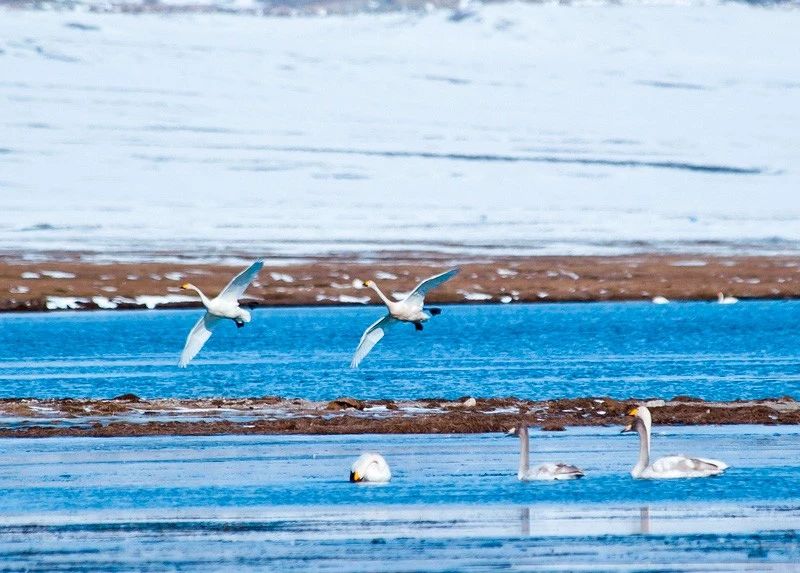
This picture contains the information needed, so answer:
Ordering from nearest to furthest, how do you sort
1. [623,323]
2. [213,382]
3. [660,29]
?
[213,382] → [623,323] → [660,29]

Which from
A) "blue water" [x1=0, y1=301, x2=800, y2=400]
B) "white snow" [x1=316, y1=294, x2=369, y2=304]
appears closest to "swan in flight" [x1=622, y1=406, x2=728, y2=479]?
"blue water" [x1=0, y1=301, x2=800, y2=400]

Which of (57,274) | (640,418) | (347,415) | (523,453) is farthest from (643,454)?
(57,274)

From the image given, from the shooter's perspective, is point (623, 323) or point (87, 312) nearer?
point (623, 323)

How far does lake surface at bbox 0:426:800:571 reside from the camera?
11141mm

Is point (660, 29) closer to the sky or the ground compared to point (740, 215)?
closer to the sky

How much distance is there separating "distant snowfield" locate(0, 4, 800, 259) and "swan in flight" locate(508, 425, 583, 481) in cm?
3931

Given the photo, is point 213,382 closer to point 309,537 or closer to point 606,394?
point 606,394

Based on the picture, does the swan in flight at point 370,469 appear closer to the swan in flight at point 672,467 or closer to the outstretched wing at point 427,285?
the swan in flight at point 672,467

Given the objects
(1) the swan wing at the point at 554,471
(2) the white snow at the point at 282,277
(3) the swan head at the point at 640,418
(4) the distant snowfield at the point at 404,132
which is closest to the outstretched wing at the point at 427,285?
(3) the swan head at the point at 640,418

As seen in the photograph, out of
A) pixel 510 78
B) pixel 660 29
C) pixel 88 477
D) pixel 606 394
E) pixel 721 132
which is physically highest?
pixel 660 29

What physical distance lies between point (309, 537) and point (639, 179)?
61.0 metres

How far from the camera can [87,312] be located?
1692 inches

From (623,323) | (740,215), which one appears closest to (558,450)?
(623,323)

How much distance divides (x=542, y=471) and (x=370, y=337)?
5.03m
